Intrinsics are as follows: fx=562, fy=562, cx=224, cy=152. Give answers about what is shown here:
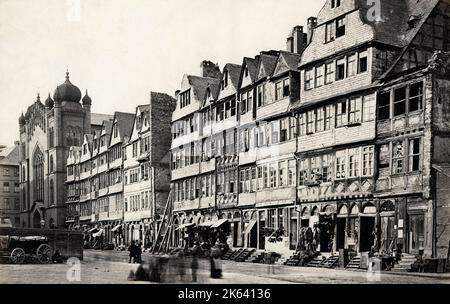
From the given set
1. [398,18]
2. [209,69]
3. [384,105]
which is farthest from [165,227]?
[398,18]

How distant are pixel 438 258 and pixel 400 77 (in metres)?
8.46

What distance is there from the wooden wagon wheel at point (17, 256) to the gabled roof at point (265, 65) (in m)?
18.0

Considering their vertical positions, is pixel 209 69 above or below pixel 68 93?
below

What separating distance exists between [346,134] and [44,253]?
693 inches

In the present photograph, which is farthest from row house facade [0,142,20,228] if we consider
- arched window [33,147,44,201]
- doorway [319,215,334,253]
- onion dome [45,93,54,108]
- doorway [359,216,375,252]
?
doorway [359,216,375,252]

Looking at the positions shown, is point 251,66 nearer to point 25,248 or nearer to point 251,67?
point 251,67

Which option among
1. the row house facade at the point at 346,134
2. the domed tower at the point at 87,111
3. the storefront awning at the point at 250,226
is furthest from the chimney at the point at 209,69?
the domed tower at the point at 87,111

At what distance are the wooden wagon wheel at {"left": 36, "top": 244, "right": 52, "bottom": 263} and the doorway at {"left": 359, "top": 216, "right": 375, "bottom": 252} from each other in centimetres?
1691

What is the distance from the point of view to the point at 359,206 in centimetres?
2845

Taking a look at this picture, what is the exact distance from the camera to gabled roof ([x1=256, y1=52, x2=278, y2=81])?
120 feet

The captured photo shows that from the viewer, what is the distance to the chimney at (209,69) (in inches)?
1922

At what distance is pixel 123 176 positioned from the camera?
61.8m

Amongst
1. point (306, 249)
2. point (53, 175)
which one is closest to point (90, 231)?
point (53, 175)
